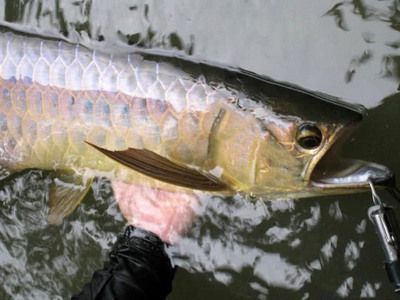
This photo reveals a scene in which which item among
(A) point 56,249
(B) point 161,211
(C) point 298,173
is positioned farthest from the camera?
(A) point 56,249

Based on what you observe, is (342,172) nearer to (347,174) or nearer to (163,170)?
(347,174)

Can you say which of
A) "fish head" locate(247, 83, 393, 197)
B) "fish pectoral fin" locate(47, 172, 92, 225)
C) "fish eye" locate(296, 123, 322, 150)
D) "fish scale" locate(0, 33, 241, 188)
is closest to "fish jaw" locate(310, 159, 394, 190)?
"fish head" locate(247, 83, 393, 197)

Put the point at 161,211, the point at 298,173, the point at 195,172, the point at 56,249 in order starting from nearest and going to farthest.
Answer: the point at 298,173
the point at 195,172
the point at 161,211
the point at 56,249

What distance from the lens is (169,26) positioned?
286 cm

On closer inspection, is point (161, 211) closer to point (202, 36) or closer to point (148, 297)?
point (148, 297)

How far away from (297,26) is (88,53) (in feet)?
3.03

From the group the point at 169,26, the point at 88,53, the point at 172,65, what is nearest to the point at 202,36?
the point at 169,26

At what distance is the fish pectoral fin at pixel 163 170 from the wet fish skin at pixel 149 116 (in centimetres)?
4

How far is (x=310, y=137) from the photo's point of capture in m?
2.27

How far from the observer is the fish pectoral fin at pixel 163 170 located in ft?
8.08

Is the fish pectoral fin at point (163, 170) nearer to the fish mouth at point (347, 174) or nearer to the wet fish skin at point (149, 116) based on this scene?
the wet fish skin at point (149, 116)

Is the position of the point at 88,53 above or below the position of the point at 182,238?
above

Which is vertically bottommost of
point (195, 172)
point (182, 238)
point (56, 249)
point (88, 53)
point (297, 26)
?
point (56, 249)

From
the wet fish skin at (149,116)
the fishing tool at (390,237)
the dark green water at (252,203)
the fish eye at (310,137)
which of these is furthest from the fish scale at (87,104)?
the fishing tool at (390,237)
